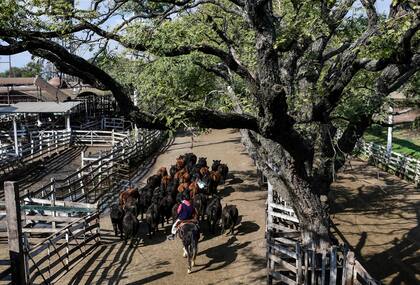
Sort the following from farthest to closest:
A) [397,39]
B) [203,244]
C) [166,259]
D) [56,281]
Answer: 1. [203,244]
2. [166,259]
3. [56,281]
4. [397,39]

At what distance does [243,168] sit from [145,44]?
15.5 meters

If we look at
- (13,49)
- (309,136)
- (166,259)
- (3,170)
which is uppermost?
(13,49)

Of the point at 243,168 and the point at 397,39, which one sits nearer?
the point at 397,39

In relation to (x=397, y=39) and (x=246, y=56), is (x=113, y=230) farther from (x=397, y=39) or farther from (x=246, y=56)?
(x=397, y=39)

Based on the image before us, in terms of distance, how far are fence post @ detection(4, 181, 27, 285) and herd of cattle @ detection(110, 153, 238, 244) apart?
5.24 metres

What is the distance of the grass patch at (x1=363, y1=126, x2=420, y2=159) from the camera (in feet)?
95.4

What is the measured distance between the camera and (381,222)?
581 inches

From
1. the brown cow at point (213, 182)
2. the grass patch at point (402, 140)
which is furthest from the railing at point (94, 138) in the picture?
the grass patch at point (402, 140)

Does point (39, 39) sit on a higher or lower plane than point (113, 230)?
higher

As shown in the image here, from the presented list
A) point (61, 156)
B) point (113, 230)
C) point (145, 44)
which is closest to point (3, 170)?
point (61, 156)

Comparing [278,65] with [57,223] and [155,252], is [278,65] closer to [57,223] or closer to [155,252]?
[155,252]

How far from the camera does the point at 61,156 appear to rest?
25.8 metres

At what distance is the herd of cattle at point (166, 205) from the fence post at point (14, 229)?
206 inches

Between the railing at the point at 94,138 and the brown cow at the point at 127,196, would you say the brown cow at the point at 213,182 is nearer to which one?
the brown cow at the point at 127,196
